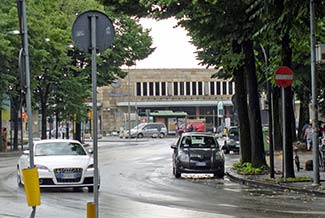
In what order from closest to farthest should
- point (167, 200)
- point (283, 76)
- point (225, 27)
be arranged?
point (167, 200), point (283, 76), point (225, 27)

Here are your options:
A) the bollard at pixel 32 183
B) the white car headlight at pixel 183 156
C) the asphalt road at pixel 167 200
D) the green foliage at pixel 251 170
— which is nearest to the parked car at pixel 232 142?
the green foliage at pixel 251 170

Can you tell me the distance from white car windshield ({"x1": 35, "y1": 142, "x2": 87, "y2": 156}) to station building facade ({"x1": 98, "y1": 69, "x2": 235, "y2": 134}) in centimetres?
7938

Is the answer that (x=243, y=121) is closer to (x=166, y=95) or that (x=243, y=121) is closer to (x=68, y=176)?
(x=68, y=176)

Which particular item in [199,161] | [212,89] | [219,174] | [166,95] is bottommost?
[219,174]

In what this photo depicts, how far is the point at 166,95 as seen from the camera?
103 meters

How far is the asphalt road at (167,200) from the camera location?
564 inches

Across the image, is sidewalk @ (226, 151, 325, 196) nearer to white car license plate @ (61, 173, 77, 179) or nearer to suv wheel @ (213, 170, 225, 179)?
suv wheel @ (213, 170, 225, 179)

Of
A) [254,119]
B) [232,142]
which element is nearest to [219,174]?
[254,119]

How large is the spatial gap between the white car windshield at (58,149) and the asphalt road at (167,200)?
117 cm

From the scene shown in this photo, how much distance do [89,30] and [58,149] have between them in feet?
39.3

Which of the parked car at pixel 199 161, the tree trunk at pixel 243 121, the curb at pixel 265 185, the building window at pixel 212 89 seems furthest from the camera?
the building window at pixel 212 89

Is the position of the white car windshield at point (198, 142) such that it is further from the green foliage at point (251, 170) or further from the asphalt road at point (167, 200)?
the asphalt road at point (167, 200)

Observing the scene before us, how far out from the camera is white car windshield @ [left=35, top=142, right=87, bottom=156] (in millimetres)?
20875

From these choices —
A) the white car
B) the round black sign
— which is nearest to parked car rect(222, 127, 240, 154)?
the white car
